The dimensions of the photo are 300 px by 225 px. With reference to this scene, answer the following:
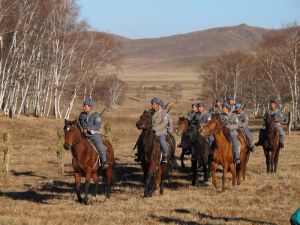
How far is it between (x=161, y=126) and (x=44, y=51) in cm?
3336

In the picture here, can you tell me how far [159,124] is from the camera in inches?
605

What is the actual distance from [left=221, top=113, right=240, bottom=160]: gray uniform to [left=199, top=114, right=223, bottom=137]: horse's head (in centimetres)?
89

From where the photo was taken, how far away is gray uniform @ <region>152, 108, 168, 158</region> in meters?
15.2

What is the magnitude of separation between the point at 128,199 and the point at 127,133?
27.9 m

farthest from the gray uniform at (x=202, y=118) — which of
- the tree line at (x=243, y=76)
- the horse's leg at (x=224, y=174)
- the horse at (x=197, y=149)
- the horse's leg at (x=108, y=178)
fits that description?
the tree line at (x=243, y=76)

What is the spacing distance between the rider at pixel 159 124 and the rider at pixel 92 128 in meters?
1.69

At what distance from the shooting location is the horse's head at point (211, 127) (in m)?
15.2

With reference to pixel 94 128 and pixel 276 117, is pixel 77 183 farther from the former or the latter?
pixel 276 117

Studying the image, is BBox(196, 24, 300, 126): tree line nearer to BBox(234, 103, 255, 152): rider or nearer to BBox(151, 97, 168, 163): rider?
BBox(234, 103, 255, 152): rider

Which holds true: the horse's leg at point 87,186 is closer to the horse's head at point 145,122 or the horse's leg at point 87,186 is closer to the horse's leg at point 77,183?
the horse's leg at point 77,183

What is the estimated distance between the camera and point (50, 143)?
33781 mm

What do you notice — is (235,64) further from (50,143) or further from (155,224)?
(155,224)

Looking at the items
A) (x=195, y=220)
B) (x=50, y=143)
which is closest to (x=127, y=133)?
(x=50, y=143)

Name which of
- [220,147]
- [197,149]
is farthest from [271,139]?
[220,147]
